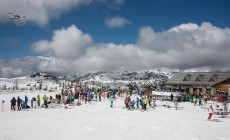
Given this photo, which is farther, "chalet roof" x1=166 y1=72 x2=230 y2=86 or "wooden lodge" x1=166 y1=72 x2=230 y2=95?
"chalet roof" x1=166 y1=72 x2=230 y2=86

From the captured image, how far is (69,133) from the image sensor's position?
53.6ft

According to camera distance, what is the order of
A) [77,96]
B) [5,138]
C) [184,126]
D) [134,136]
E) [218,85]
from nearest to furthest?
1. [5,138]
2. [134,136]
3. [184,126]
4. [77,96]
5. [218,85]

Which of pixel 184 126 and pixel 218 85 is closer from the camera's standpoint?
pixel 184 126

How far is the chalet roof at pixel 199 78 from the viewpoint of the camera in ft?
194

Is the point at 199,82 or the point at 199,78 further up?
the point at 199,78

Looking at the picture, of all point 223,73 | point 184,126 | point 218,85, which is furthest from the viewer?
point 223,73

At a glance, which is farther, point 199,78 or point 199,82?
point 199,78

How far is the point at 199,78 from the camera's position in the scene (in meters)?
62.1

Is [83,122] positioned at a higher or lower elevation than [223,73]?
lower

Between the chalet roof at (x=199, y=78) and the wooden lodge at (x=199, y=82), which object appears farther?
the chalet roof at (x=199, y=78)

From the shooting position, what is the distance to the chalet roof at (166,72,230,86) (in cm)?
5925

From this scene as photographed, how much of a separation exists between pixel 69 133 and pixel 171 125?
28.6 feet

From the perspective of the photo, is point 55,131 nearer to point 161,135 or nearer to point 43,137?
point 43,137

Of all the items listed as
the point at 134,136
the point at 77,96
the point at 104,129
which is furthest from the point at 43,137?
the point at 77,96
